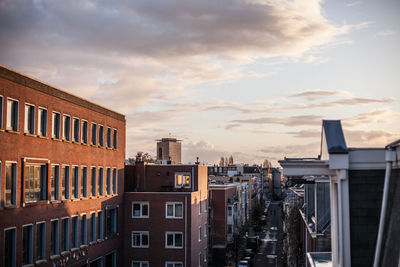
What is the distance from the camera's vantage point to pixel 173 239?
48.2m

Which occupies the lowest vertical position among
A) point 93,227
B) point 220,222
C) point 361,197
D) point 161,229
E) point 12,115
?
point 220,222

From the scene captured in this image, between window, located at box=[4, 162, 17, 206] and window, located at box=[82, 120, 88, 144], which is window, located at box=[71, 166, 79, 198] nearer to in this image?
window, located at box=[82, 120, 88, 144]

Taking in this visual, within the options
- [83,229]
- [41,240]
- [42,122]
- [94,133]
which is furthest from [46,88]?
[83,229]

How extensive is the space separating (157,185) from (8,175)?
82.0 ft

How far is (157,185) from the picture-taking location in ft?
174

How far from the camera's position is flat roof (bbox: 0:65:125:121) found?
95.8ft

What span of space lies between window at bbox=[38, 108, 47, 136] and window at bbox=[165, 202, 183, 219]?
18.2 meters

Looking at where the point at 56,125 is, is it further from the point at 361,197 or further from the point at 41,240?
the point at 361,197

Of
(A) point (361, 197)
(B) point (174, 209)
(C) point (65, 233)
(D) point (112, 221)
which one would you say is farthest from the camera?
(B) point (174, 209)

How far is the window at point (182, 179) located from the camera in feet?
173

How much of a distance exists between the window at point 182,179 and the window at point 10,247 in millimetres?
24818

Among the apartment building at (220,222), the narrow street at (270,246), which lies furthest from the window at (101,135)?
the narrow street at (270,246)

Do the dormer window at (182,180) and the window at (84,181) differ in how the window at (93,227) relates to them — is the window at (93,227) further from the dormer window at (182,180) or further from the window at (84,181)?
the dormer window at (182,180)

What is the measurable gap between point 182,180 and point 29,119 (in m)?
24.0
